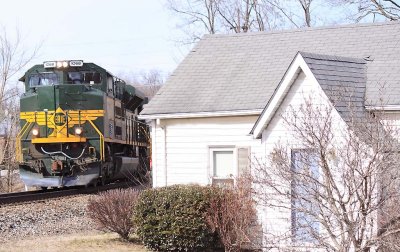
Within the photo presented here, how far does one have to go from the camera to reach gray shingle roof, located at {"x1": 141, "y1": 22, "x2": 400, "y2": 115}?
528 inches

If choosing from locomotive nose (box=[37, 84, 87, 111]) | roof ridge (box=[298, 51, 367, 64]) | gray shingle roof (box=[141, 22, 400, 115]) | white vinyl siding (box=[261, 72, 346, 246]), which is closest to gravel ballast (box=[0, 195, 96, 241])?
gray shingle roof (box=[141, 22, 400, 115])

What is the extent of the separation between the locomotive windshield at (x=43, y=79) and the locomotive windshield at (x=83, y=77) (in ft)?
1.67

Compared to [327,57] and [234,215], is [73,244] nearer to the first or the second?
[234,215]

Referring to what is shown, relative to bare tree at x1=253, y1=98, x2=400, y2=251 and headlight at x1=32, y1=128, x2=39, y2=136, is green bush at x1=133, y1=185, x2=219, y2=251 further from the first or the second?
headlight at x1=32, y1=128, x2=39, y2=136

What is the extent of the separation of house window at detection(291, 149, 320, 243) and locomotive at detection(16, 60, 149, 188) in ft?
40.4

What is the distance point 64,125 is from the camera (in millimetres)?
19469

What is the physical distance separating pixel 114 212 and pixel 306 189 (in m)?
5.21

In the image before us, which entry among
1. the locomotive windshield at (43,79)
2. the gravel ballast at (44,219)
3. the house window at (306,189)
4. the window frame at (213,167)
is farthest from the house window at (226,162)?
the locomotive windshield at (43,79)

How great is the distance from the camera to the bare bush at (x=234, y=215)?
9.64m

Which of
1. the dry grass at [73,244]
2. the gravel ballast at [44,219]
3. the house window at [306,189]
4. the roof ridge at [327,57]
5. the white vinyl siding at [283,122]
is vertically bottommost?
the dry grass at [73,244]

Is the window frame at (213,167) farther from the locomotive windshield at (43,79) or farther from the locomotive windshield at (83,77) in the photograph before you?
the locomotive windshield at (43,79)

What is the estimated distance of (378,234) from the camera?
7.36 meters

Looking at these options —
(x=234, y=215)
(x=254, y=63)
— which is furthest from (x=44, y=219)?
(x=254, y=63)

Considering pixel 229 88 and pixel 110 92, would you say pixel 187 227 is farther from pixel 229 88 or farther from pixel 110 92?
pixel 110 92
